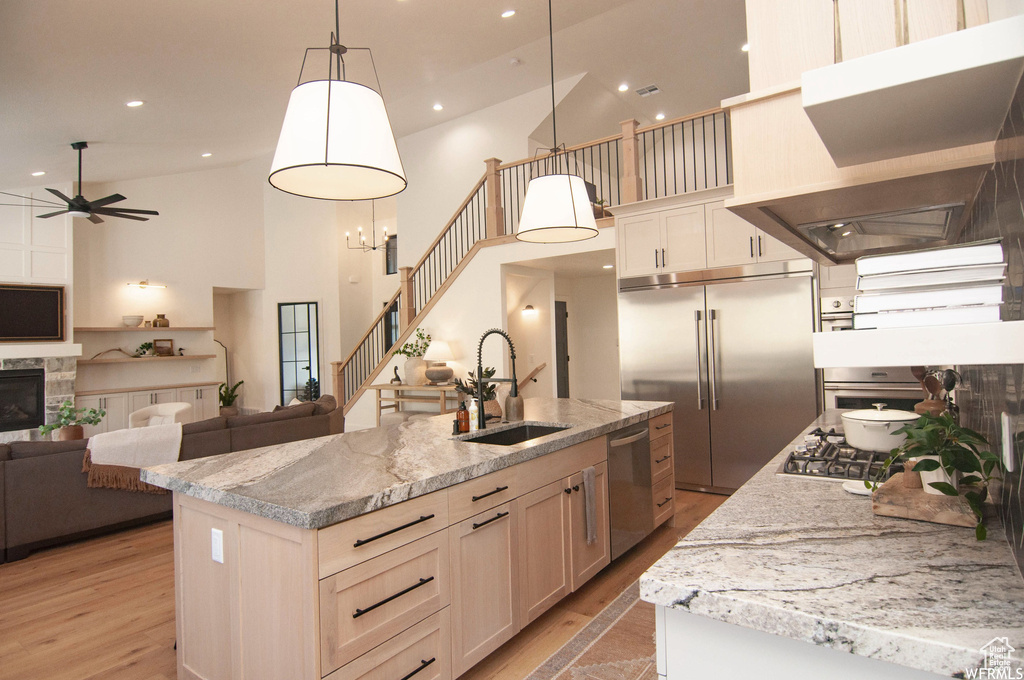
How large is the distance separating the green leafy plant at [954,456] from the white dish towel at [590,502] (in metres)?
1.74

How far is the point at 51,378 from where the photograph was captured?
7.64 m

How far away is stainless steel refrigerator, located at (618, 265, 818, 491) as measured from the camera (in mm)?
4621

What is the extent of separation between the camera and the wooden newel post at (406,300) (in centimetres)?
841

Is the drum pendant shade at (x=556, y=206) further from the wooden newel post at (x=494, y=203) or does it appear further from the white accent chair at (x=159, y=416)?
the white accent chair at (x=159, y=416)

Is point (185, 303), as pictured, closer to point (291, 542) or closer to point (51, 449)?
point (51, 449)

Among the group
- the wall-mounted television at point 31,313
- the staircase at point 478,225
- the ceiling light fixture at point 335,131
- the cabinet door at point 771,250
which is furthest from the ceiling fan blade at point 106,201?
the cabinet door at point 771,250

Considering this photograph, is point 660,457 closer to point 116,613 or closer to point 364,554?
point 364,554

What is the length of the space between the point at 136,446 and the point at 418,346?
13.4 feet

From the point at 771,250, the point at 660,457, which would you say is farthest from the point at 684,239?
the point at 660,457

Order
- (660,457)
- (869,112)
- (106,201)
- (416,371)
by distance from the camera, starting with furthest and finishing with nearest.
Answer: (416,371) < (106,201) < (660,457) < (869,112)

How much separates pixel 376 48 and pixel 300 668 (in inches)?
233

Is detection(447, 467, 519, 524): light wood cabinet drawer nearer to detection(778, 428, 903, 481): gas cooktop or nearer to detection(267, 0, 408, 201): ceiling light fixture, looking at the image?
detection(778, 428, 903, 481): gas cooktop

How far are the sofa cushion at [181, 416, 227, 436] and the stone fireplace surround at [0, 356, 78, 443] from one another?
4.54m

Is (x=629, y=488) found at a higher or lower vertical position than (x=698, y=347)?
lower
